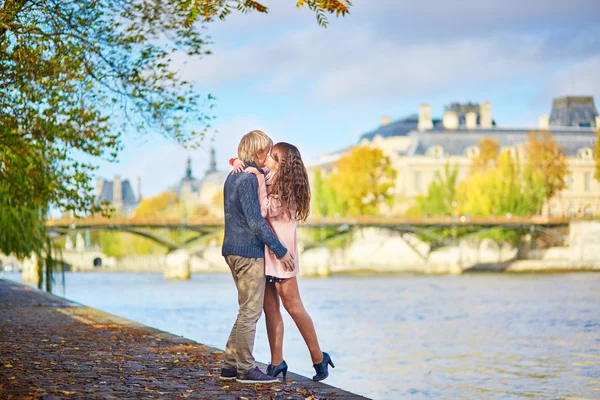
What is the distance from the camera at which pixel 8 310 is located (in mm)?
16844

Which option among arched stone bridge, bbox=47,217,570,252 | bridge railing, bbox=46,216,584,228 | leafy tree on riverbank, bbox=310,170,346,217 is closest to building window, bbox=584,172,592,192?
arched stone bridge, bbox=47,217,570,252

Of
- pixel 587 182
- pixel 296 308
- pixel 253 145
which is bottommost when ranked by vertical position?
pixel 296 308

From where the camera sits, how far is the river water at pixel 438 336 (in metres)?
14.9

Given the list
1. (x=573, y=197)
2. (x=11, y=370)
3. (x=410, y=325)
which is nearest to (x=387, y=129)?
(x=573, y=197)

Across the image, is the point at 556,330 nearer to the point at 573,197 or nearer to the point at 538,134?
the point at 538,134

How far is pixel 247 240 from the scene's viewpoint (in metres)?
7.27

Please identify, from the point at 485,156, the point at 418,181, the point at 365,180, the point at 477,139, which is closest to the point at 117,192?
the point at 477,139

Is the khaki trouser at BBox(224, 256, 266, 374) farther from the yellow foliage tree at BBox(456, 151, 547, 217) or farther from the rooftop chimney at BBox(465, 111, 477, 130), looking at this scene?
the rooftop chimney at BBox(465, 111, 477, 130)

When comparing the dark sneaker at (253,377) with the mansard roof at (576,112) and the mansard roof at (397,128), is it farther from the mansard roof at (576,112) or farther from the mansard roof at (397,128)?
the mansard roof at (576,112)

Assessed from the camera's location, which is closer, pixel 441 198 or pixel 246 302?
pixel 246 302

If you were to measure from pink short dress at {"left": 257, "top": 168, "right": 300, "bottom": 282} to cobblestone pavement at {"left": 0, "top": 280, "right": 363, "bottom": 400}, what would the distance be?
2.52 feet

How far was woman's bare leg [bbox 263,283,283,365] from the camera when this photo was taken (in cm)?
758

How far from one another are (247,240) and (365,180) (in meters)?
68.0

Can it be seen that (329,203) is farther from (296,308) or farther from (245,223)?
(245,223)
